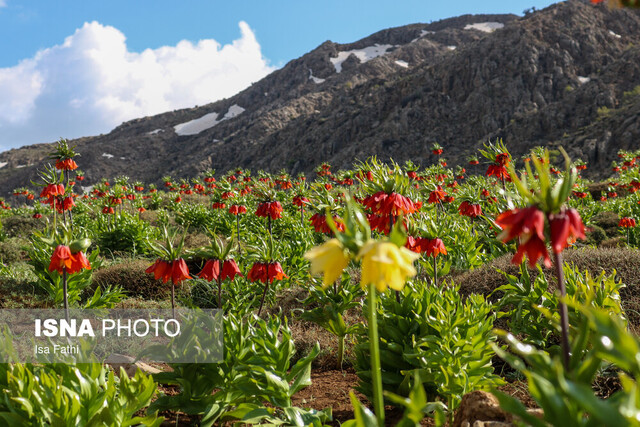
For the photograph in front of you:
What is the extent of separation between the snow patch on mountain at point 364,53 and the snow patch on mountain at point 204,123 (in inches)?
751

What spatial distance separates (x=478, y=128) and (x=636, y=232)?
38080 mm

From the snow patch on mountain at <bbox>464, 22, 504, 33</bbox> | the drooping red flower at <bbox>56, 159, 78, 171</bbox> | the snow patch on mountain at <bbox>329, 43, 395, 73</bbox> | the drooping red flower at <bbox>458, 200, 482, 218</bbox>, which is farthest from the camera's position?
the snow patch on mountain at <bbox>464, 22, 504, 33</bbox>

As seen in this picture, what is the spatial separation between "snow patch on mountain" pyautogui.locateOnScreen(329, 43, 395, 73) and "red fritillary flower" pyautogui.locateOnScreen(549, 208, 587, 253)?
80455 mm

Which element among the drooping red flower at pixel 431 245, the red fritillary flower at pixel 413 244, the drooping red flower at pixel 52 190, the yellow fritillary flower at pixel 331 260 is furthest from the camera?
the drooping red flower at pixel 52 190

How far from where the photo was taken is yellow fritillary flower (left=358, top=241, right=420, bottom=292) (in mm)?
1229

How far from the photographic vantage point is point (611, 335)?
3.20 feet

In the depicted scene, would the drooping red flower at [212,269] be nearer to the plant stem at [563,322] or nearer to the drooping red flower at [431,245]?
the drooping red flower at [431,245]

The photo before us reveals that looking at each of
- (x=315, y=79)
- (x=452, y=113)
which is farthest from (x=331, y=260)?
(x=315, y=79)

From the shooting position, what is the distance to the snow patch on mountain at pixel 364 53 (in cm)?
8050

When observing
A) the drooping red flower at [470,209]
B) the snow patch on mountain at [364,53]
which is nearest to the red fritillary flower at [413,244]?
the drooping red flower at [470,209]

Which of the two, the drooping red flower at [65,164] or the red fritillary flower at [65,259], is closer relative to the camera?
the red fritillary flower at [65,259]

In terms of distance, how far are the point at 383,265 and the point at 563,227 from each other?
646mm

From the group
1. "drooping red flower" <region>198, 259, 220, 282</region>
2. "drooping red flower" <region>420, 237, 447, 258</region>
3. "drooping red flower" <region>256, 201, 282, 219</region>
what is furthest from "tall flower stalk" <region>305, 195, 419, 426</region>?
"drooping red flower" <region>256, 201, 282, 219</region>

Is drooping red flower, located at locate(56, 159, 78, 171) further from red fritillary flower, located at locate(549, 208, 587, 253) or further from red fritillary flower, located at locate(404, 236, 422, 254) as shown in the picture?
red fritillary flower, located at locate(549, 208, 587, 253)
